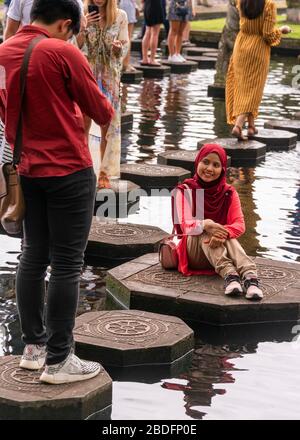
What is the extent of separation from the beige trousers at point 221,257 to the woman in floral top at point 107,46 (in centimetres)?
240

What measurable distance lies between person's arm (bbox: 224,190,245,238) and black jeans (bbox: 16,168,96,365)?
6.64 feet

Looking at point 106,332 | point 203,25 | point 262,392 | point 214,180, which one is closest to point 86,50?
point 214,180

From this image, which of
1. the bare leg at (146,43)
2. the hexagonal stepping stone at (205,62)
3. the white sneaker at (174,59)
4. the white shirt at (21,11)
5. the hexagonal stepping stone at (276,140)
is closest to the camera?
the white shirt at (21,11)

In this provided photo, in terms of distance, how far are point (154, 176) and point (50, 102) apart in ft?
17.9

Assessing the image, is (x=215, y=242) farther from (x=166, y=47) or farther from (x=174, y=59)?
(x=166, y=47)

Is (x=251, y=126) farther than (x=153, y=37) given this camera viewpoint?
No

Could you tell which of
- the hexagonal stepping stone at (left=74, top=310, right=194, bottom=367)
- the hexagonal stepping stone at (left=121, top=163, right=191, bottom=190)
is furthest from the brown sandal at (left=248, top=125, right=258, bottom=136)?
the hexagonal stepping stone at (left=74, top=310, right=194, bottom=367)

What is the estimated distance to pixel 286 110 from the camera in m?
16.5

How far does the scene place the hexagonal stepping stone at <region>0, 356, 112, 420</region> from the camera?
17.4 ft

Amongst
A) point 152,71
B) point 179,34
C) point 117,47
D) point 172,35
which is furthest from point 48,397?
point 179,34

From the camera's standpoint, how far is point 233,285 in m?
7.00

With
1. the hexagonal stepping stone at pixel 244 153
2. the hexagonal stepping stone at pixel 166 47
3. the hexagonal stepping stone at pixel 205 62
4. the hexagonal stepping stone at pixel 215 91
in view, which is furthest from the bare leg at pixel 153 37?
the hexagonal stepping stone at pixel 244 153

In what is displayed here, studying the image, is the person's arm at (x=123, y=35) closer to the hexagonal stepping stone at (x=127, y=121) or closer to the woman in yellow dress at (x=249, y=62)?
the woman in yellow dress at (x=249, y=62)

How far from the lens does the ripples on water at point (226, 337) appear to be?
561cm
